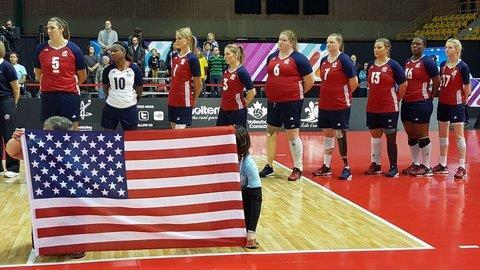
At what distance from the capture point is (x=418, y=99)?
28.3 feet

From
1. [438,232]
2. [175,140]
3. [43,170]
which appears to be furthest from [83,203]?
[438,232]

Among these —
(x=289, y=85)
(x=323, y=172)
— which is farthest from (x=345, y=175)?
(x=289, y=85)

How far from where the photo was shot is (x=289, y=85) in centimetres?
820

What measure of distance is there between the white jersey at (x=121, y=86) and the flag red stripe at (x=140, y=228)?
10.1ft

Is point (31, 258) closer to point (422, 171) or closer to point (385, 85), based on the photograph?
point (385, 85)

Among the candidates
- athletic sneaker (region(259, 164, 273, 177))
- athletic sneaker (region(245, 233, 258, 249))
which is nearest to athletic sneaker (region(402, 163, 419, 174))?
athletic sneaker (region(259, 164, 273, 177))

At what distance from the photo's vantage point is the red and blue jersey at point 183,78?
319 inches

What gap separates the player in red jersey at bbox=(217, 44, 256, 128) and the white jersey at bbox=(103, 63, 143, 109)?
126 centimetres

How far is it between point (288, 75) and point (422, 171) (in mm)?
2481

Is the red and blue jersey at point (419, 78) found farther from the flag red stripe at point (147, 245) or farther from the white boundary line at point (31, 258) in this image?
the white boundary line at point (31, 258)

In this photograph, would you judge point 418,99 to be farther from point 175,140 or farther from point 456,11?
point 456,11

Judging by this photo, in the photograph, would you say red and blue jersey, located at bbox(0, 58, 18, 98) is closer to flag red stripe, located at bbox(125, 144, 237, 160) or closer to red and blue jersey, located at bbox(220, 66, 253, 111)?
red and blue jersey, located at bbox(220, 66, 253, 111)

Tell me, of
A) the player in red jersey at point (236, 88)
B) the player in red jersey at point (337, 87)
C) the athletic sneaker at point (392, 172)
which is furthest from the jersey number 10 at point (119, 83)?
the athletic sneaker at point (392, 172)

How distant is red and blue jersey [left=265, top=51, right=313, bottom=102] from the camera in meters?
8.15
